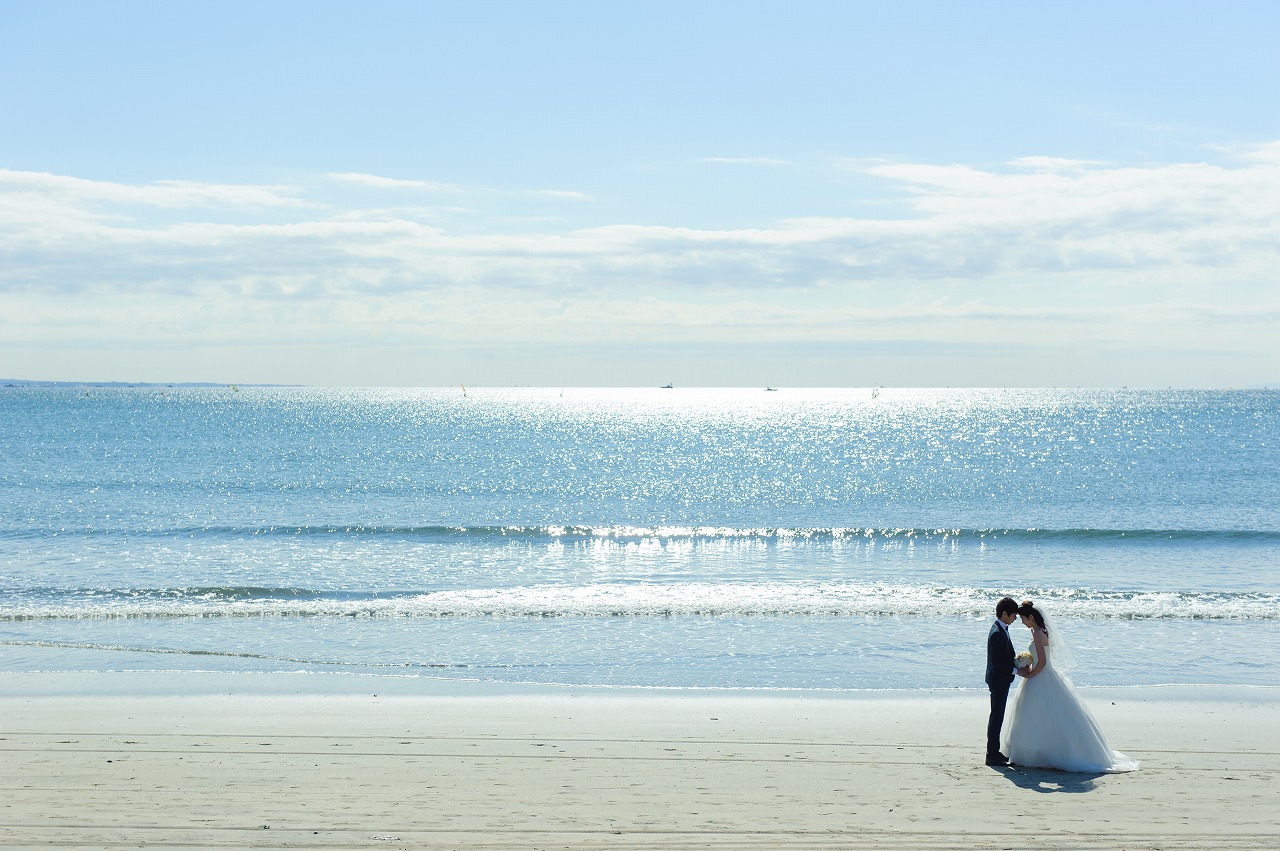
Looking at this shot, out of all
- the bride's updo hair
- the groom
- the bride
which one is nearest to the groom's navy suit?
the groom

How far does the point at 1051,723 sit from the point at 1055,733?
103 mm

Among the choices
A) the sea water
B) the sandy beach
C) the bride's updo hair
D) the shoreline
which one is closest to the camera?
the sandy beach

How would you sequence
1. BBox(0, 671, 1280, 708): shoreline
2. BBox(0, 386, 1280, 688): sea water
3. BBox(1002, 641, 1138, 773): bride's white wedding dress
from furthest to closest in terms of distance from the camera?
1. BBox(0, 386, 1280, 688): sea water
2. BBox(0, 671, 1280, 708): shoreline
3. BBox(1002, 641, 1138, 773): bride's white wedding dress

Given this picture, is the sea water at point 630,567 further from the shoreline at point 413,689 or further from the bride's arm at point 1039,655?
the bride's arm at point 1039,655

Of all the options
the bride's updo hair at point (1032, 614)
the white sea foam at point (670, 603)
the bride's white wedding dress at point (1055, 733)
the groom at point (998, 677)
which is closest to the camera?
the bride's white wedding dress at point (1055, 733)

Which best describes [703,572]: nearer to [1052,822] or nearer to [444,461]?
[1052,822]

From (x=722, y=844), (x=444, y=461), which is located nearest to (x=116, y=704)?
(x=722, y=844)

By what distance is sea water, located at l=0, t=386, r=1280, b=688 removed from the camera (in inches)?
709

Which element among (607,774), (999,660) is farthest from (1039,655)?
(607,774)

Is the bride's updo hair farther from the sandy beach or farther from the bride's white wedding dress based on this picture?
the sandy beach

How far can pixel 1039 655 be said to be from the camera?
11.3m

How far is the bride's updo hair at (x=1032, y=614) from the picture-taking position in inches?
437

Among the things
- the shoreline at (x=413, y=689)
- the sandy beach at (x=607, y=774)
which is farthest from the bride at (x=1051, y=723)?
the shoreline at (x=413, y=689)

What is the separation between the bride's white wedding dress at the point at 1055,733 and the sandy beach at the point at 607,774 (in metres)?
0.23
